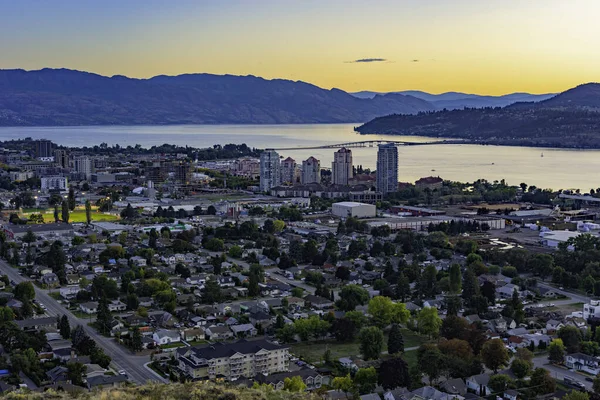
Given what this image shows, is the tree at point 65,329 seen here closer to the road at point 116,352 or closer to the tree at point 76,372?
the road at point 116,352

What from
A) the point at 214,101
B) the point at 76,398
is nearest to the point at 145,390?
the point at 76,398

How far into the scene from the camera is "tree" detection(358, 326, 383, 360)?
6.54 m

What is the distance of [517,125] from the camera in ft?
163

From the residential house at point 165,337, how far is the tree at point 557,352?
3.44 m

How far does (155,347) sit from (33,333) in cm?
114

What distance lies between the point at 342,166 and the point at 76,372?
16740 millimetres

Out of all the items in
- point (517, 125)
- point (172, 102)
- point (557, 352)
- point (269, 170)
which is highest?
point (172, 102)

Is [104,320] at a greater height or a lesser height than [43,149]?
lesser

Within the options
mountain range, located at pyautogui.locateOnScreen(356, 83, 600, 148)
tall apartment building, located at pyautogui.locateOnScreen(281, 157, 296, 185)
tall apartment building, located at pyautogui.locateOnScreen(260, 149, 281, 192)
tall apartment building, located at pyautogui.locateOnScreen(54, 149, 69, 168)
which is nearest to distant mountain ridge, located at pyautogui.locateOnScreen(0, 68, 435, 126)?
mountain range, located at pyautogui.locateOnScreen(356, 83, 600, 148)

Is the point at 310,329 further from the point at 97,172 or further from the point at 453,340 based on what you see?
the point at 97,172

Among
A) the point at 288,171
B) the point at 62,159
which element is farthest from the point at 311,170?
the point at 62,159

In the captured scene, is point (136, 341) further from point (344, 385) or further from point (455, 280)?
point (455, 280)

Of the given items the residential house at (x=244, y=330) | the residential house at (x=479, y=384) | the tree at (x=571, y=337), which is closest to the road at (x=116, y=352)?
the residential house at (x=244, y=330)

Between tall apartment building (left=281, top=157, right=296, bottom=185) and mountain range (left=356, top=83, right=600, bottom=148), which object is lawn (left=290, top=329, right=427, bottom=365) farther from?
mountain range (left=356, top=83, right=600, bottom=148)
